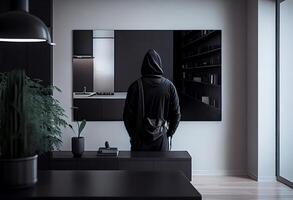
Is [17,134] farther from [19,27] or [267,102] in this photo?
[267,102]

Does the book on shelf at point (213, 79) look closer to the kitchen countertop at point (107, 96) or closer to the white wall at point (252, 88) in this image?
the white wall at point (252, 88)

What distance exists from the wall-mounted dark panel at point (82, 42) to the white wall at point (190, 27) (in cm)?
8

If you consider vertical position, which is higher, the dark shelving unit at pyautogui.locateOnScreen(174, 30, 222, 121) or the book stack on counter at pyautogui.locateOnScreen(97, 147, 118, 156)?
the dark shelving unit at pyautogui.locateOnScreen(174, 30, 222, 121)

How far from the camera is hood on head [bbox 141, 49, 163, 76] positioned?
4312 millimetres

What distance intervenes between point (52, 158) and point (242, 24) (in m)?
3.36

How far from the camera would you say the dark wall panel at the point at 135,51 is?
621 cm

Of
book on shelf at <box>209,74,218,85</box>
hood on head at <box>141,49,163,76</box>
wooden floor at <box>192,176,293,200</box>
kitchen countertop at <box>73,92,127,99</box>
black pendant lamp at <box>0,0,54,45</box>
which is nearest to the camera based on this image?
black pendant lamp at <box>0,0,54,45</box>

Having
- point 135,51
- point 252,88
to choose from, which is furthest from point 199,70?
point 135,51

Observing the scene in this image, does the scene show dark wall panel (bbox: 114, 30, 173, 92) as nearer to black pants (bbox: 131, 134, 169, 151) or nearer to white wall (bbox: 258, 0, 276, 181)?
white wall (bbox: 258, 0, 276, 181)

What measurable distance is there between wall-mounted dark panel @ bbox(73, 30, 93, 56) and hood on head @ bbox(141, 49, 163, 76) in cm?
203

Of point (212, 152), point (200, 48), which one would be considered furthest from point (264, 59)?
point (212, 152)

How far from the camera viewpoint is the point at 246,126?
250 inches

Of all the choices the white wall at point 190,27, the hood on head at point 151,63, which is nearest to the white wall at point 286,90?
the white wall at point 190,27

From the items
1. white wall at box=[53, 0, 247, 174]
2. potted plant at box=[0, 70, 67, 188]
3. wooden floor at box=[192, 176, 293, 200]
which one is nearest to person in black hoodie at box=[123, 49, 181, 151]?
wooden floor at box=[192, 176, 293, 200]
